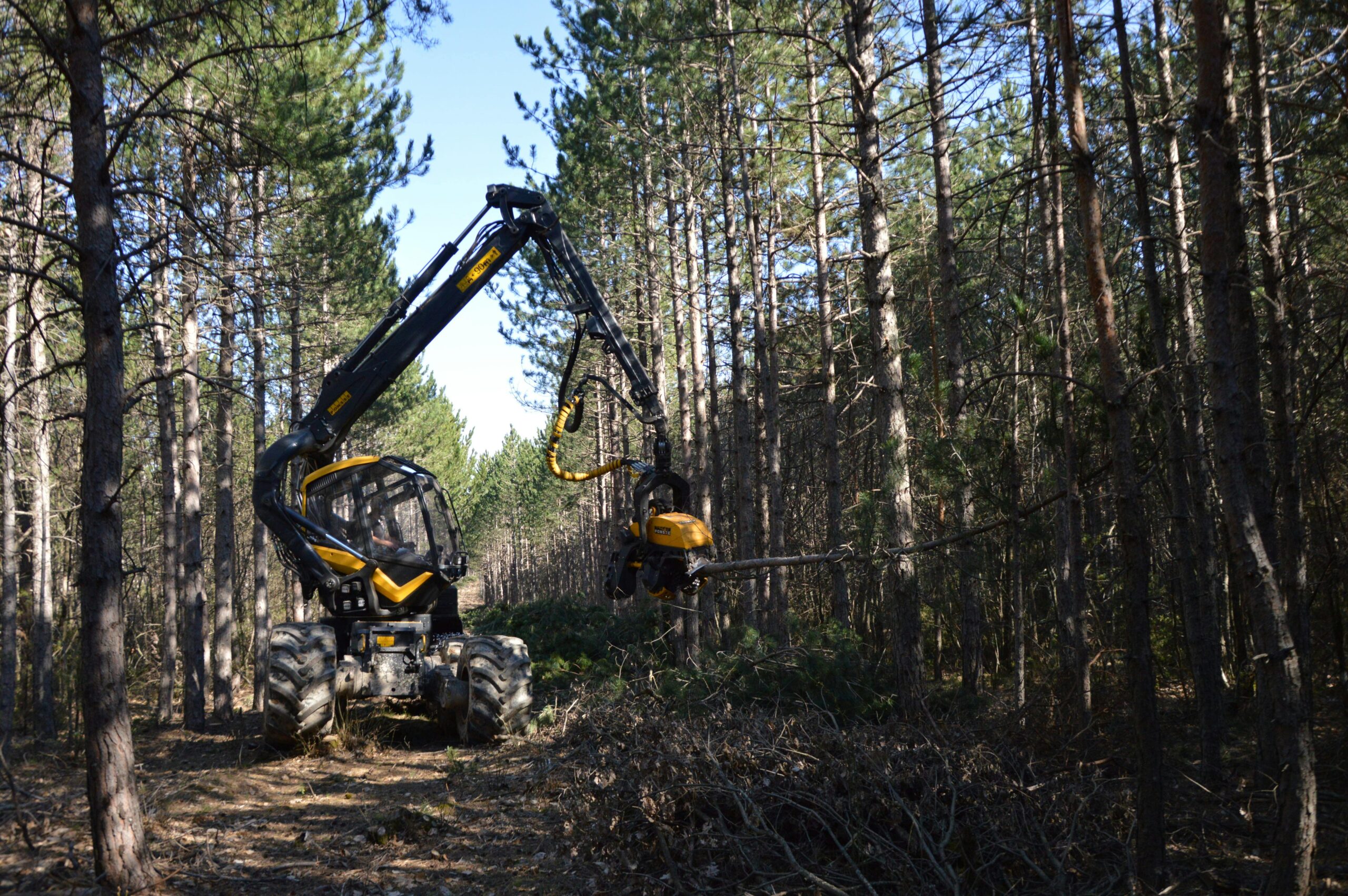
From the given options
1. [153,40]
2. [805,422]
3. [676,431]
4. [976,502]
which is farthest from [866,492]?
[676,431]

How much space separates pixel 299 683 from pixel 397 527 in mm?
1933

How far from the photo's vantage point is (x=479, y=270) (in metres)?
8.93

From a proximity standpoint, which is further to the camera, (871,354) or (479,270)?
(871,354)

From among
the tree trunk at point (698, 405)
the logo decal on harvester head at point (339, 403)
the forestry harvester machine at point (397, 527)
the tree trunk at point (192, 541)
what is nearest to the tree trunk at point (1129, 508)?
Result: the forestry harvester machine at point (397, 527)

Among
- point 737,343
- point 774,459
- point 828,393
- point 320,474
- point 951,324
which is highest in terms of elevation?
point 737,343

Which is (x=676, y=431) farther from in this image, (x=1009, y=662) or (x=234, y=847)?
(x=234, y=847)

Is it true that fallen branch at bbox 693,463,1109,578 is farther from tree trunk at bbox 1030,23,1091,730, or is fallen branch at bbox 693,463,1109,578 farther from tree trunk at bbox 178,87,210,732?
tree trunk at bbox 178,87,210,732

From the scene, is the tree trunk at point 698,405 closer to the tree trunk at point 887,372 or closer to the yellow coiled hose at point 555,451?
the yellow coiled hose at point 555,451

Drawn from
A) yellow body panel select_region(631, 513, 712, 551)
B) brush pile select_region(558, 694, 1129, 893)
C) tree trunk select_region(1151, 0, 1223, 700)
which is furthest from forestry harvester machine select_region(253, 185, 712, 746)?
tree trunk select_region(1151, 0, 1223, 700)

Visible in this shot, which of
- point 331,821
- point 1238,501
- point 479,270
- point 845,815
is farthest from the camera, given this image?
point 479,270

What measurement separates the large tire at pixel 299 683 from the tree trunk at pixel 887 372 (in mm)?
5432

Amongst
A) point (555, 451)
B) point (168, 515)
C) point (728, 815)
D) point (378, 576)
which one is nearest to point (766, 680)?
point (728, 815)

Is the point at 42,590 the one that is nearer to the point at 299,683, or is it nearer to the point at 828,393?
the point at 299,683

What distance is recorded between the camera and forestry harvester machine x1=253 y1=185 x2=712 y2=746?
8.24 meters
